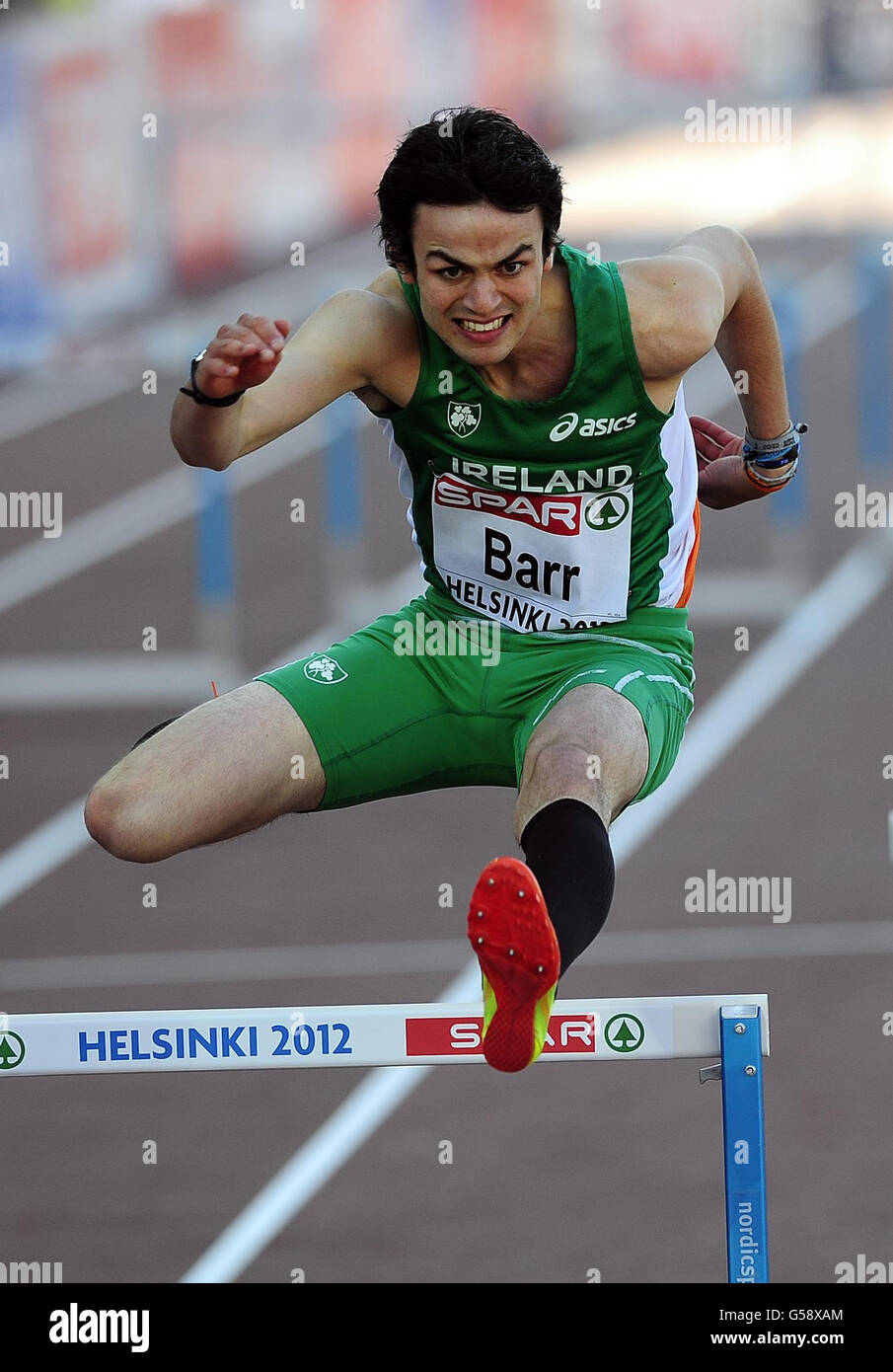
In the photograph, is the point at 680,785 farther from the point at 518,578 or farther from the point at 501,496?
the point at 501,496

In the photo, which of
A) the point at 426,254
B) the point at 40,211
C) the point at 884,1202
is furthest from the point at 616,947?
the point at 40,211

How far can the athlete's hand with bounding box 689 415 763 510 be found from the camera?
4.55 m

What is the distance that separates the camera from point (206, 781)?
3939 mm

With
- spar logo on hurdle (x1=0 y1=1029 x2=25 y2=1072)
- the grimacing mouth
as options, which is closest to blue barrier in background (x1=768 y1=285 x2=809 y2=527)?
the grimacing mouth

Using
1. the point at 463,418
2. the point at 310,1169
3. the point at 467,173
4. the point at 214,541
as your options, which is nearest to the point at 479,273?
the point at 467,173

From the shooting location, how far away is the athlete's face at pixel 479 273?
3646 mm

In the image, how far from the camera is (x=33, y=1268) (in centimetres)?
491

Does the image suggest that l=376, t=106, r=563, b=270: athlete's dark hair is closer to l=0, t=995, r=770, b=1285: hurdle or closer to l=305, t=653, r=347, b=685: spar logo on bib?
l=305, t=653, r=347, b=685: spar logo on bib

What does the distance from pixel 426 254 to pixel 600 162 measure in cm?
1913

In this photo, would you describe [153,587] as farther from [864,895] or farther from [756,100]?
[756,100]

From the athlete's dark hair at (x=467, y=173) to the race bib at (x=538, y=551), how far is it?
20.7 inches

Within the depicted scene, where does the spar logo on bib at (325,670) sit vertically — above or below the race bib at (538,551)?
below

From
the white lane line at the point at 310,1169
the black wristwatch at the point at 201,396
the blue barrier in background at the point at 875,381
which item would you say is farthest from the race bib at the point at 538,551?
the blue barrier in background at the point at 875,381

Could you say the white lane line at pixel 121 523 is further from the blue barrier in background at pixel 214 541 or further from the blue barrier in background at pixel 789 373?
the blue barrier in background at pixel 789 373
